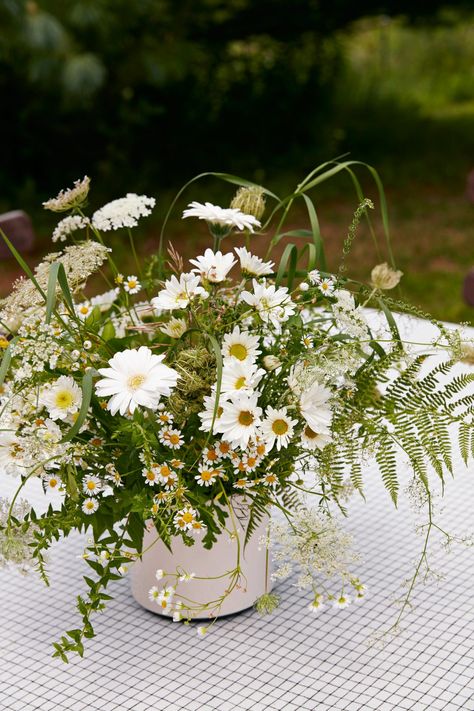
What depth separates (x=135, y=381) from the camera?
1039mm

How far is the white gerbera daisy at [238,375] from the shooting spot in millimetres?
1067

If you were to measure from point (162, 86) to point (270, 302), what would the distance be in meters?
5.63

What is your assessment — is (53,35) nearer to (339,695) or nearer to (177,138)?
(177,138)

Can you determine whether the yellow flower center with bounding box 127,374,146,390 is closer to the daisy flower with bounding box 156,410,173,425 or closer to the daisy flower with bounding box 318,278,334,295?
the daisy flower with bounding box 156,410,173,425

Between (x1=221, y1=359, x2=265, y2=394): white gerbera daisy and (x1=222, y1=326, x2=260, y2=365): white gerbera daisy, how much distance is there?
18 mm

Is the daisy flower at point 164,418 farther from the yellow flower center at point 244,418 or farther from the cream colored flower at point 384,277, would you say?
the cream colored flower at point 384,277

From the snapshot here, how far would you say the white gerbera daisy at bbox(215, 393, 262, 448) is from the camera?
1049 mm

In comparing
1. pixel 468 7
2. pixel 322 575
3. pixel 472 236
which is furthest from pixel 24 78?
pixel 322 575

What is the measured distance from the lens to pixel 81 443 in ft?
3.68

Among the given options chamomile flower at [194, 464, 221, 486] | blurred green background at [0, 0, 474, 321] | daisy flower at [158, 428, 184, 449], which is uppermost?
daisy flower at [158, 428, 184, 449]

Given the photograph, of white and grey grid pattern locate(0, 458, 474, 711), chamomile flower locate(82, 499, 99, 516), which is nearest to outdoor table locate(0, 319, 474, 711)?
white and grey grid pattern locate(0, 458, 474, 711)

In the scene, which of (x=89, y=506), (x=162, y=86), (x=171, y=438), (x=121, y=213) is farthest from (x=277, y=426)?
(x=162, y=86)

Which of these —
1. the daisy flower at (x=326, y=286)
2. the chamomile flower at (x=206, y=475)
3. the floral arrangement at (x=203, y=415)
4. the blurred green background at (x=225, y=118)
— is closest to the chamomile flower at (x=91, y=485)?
the floral arrangement at (x=203, y=415)

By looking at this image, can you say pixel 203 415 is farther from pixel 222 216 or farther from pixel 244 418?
pixel 222 216
